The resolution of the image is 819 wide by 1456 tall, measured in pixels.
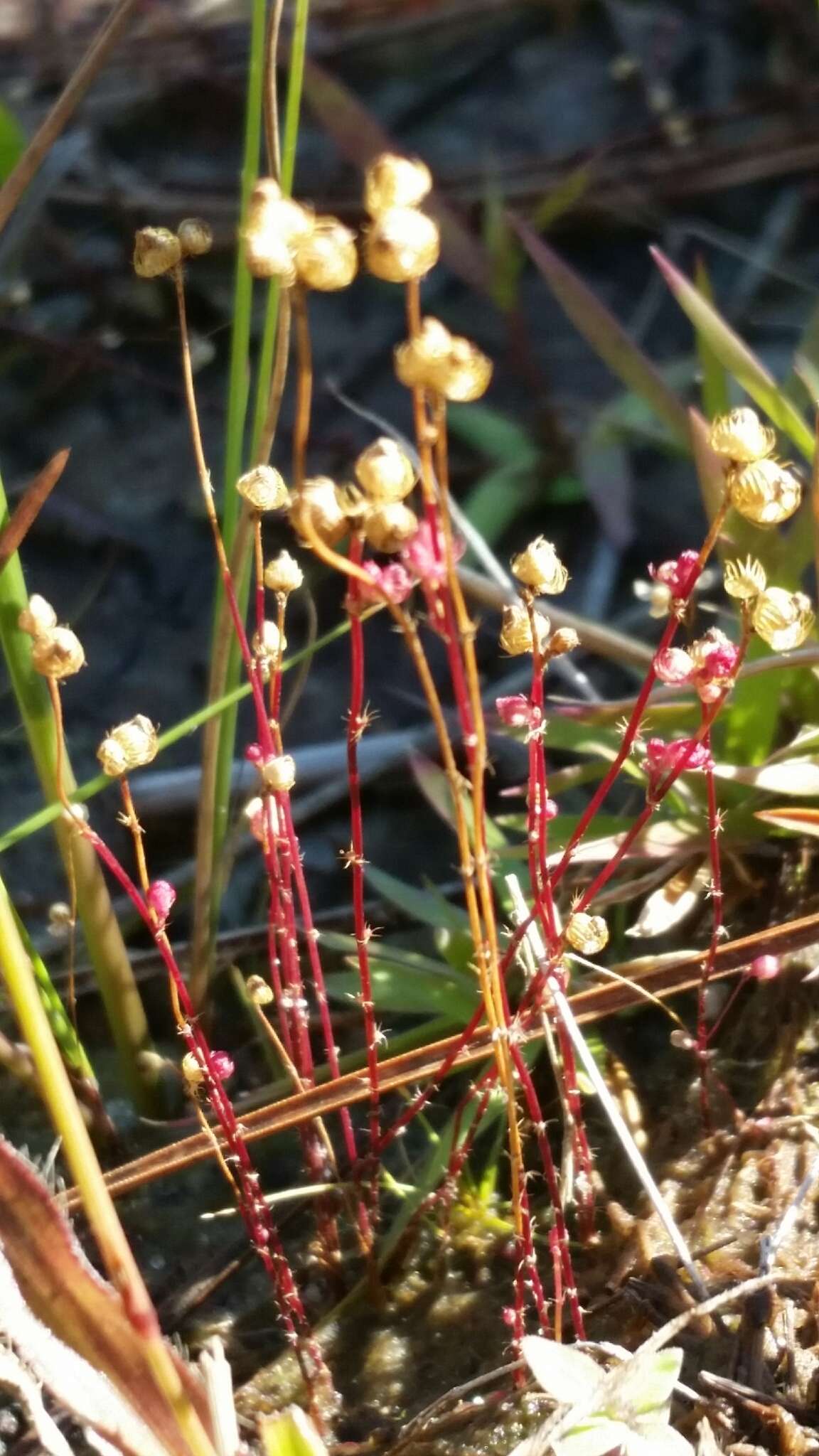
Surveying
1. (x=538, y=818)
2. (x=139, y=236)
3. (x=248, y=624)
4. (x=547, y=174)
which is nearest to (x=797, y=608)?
(x=538, y=818)

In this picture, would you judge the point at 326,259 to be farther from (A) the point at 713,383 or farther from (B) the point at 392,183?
(A) the point at 713,383

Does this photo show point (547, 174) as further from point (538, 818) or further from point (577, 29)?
point (538, 818)

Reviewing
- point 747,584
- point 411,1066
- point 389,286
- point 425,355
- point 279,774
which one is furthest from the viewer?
point 389,286

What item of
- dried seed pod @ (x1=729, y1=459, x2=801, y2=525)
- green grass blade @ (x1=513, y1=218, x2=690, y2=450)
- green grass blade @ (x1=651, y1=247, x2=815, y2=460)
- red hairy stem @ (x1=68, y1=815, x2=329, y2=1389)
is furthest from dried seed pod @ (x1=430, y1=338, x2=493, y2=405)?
green grass blade @ (x1=513, y1=218, x2=690, y2=450)

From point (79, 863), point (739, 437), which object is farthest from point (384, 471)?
point (79, 863)

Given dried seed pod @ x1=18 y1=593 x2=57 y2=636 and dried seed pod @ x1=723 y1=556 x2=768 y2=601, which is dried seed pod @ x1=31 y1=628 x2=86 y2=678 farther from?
dried seed pod @ x1=723 y1=556 x2=768 y2=601

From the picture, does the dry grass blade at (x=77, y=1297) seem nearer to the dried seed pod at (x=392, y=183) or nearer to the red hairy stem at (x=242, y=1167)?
the red hairy stem at (x=242, y=1167)
